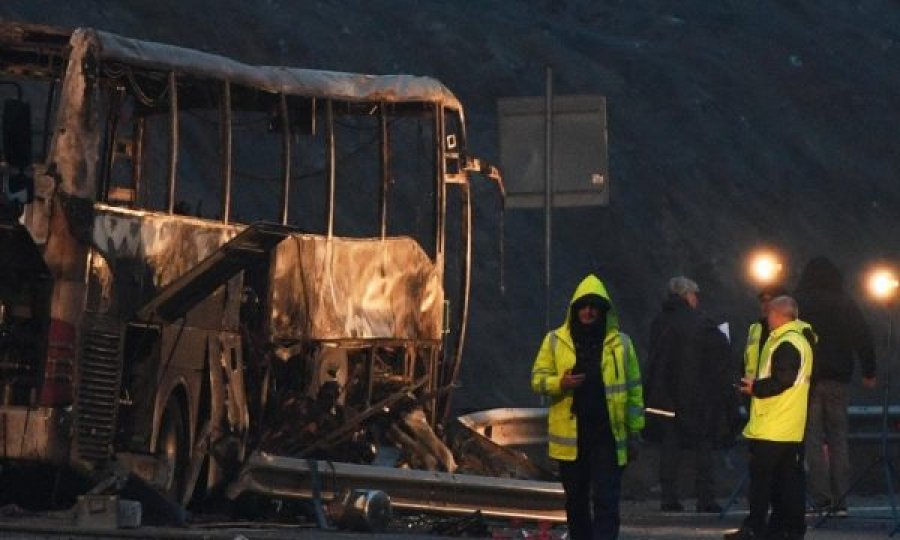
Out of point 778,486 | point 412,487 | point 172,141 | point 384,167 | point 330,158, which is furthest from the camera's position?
point 384,167

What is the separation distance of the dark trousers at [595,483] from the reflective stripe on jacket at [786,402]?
2.84 metres

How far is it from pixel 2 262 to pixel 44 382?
2.73ft

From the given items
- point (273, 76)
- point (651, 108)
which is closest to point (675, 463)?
point (273, 76)

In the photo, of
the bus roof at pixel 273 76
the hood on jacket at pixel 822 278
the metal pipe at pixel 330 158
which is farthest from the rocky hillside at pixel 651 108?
the hood on jacket at pixel 822 278

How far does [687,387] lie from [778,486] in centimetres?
574

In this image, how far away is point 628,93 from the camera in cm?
5694

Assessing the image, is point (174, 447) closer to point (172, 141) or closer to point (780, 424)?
point (172, 141)

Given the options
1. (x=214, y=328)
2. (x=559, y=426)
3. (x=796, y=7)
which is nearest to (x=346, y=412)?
(x=214, y=328)

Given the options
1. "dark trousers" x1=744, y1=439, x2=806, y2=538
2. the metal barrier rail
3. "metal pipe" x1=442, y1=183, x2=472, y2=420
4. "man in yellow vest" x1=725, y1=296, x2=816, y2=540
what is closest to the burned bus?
"metal pipe" x1=442, y1=183, x2=472, y2=420

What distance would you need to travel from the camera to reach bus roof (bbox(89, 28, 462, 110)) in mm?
19828

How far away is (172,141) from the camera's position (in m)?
20.5

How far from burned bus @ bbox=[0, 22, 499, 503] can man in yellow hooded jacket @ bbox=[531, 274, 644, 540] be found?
12.5ft

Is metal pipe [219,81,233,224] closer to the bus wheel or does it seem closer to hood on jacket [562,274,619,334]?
the bus wheel

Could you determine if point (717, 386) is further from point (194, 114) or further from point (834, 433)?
point (194, 114)
